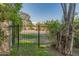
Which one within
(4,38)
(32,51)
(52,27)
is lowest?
(32,51)

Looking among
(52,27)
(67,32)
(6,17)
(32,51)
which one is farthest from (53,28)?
(6,17)

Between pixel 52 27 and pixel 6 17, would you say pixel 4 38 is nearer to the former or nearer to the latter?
pixel 6 17

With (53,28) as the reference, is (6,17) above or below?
above

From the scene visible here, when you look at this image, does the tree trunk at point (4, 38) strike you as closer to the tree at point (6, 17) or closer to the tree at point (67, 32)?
the tree at point (6, 17)

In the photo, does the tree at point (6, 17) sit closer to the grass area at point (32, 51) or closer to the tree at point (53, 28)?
the grass area at point (32, 51)

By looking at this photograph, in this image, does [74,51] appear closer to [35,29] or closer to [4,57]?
[35,29]

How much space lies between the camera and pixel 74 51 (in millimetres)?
2594

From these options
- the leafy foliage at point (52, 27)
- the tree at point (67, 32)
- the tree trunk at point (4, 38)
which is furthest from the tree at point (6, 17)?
the tree at point (67, 32)

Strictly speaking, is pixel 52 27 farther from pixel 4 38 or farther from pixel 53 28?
pixel 4 38

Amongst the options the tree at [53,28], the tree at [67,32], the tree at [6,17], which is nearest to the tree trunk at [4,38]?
the tree at [6,17]

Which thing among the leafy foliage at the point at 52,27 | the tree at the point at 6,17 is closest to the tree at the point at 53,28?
the leafy foliage at the point at 52,27

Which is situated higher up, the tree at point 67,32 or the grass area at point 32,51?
the tree at point 67,32

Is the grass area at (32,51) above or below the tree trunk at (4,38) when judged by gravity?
below

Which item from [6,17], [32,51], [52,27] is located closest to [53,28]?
[52,27]
